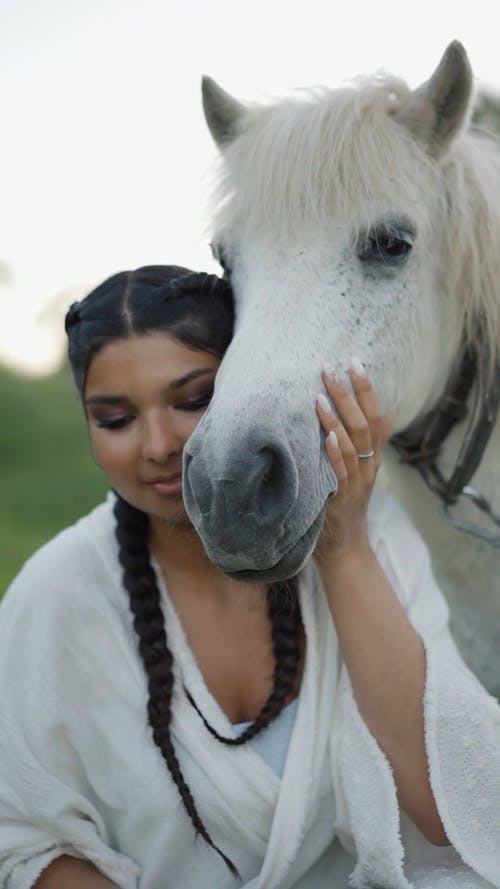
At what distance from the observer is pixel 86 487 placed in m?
9.48

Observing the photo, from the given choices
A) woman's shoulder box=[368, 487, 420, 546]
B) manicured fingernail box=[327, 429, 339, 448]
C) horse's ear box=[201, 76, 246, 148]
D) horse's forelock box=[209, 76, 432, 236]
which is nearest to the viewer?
manicured fingernail box=[327, 429, 339, 448]

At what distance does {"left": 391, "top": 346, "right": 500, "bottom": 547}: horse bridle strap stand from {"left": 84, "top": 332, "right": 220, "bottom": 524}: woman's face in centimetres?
70

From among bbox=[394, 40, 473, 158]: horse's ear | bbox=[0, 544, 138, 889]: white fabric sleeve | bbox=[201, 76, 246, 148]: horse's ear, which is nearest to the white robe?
bbox=[0, 544, 138, 889]: white fabric sleeve

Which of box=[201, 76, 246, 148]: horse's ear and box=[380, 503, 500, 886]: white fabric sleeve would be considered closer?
box=[380, 503, 500, 886]: white fabric sleeve

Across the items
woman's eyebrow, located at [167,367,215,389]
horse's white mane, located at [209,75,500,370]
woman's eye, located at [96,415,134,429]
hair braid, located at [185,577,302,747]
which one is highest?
horse's white mane, located at [209,75,500,370]

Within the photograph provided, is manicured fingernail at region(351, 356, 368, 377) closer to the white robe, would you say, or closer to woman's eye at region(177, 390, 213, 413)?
woman's eye at region(177, 390, 213, 413)

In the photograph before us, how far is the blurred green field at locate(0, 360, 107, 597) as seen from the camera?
8.31m

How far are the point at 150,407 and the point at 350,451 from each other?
0.41 m

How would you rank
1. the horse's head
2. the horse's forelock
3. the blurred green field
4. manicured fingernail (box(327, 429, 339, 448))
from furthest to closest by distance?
the blurred green field < the horse's forelock < manicured fingernail (box(327, 429, 339, 448)) < the horse's head

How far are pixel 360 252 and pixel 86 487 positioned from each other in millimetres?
7802

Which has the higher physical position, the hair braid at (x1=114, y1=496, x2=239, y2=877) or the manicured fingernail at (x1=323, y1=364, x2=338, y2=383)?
the manicured fingernail at (x1=323, y1=364, x2=338, y2=383)

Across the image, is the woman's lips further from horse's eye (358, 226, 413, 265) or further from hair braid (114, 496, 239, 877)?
horse's eye (358, 226, 413, 265)

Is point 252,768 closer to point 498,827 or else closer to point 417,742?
point 417,742

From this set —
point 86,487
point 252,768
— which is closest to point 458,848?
point 252,768
